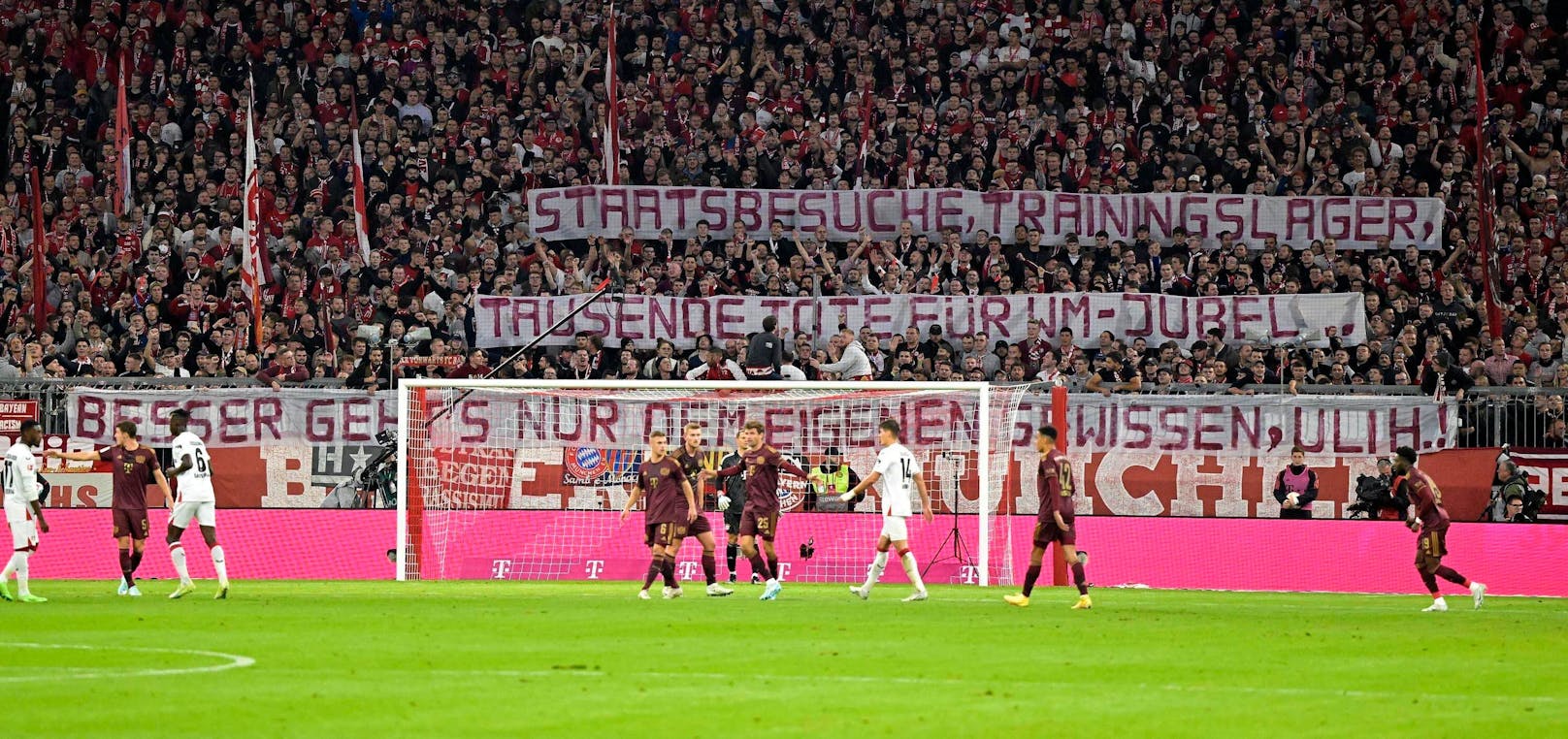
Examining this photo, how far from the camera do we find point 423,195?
31.4 meters

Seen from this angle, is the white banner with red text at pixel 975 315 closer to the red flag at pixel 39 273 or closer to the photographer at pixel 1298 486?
the photographer at pixel 1298 486

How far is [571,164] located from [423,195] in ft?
8.41

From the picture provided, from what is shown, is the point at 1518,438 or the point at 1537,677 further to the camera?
the point at 1518,438

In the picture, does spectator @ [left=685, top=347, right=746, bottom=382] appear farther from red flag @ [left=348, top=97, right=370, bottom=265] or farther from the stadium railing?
red flag @ [left=348, top=97, right=370, bottom=265]

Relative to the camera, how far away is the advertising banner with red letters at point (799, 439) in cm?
2666

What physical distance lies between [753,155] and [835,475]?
6990 mm

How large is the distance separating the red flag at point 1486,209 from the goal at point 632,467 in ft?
26.1

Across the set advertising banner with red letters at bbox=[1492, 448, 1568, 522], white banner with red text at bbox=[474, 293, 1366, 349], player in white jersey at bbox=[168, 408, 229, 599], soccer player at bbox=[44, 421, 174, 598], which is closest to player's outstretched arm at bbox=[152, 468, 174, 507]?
soccer player at bbox=[44, 421, 174, 598]

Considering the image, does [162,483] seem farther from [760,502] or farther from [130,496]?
[760,502]

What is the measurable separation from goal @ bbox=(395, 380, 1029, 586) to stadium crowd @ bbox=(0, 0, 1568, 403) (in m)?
1.22

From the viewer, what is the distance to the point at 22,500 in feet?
66.6

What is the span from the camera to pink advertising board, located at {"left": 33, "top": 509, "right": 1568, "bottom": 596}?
24766mm

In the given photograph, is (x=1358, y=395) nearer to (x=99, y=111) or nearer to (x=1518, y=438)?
(x=1518, y=438)

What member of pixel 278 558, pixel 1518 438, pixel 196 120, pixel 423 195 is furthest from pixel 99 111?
pixel 1518 438
